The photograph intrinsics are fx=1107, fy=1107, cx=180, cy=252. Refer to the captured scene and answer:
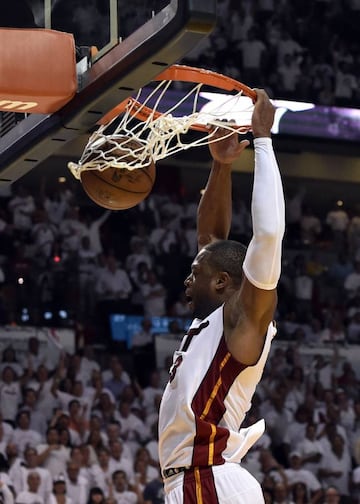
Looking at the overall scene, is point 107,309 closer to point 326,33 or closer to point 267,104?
point 326,33

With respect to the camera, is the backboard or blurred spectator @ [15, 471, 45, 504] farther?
blurred spectator @ [15, 471, 45, 504]

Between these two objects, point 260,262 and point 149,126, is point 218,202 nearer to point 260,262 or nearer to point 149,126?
point 149,126

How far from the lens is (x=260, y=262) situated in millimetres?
3494

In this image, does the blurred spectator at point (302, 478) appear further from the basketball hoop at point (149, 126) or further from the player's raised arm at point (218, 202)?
the basketball hoop at point (149, 126)

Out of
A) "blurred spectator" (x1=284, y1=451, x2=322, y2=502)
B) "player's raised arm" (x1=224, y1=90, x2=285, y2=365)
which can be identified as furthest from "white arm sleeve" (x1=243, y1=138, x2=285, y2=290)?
"blurred spectator" (x1=284, y1=451, x2=322, y2=502)

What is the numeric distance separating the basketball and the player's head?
642mm

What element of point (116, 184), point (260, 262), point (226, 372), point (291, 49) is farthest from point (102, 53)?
point (291, 49)

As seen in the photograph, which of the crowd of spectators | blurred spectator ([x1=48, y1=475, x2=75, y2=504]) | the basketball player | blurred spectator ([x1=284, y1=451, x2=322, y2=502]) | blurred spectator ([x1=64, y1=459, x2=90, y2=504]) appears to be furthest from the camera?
the crowd of spectators

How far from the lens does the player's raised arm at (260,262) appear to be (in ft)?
11.5

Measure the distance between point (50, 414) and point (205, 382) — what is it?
7108 millimetres

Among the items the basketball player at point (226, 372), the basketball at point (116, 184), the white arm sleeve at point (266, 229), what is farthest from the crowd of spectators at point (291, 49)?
the white arm sleeve at point (266, 229)

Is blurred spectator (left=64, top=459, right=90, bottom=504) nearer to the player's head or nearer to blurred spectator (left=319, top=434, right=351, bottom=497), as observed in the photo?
blurred spectator (left=319, top=434, right=351, bottom=497)

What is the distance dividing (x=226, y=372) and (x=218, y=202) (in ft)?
3.38

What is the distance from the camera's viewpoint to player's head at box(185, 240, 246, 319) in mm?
3885
